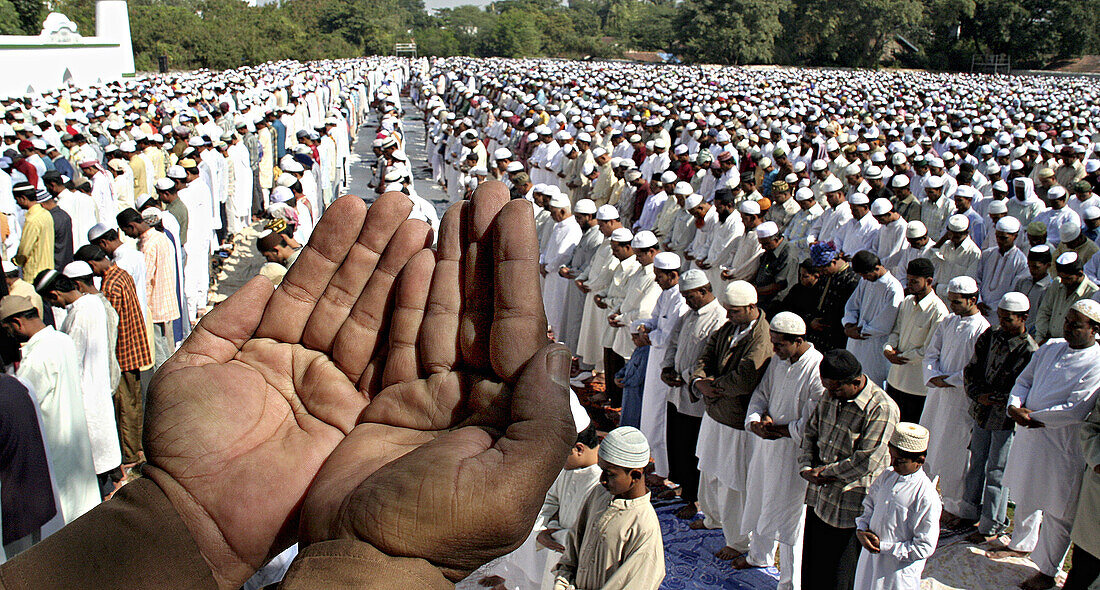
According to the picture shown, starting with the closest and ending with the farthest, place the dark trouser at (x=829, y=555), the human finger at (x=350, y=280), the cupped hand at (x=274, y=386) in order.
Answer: the cupped hand at (x=274, y=386) < the human finger at (x=350, y=280) < the dark trouser at (x=829, y=555)

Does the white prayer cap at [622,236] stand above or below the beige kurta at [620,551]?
above

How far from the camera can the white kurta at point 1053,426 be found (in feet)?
12.1

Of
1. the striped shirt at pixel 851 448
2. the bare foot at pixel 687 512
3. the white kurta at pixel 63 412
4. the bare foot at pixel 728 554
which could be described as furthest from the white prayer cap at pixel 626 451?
the white kurta at pixel 63 412

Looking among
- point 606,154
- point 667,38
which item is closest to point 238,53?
point 667,38

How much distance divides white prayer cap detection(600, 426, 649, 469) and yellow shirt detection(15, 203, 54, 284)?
17.8ft

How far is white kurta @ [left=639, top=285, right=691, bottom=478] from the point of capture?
502 cm

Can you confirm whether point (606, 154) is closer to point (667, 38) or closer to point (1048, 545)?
point (1048, 545)

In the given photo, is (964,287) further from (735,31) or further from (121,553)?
(735,31)

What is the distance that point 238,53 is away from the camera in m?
38.8

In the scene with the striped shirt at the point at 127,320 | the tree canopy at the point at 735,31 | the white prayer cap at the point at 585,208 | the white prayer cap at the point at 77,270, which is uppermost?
the tree canopy at the point at 735,31

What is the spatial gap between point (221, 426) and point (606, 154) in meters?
10.1

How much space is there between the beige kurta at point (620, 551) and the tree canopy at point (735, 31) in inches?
1346

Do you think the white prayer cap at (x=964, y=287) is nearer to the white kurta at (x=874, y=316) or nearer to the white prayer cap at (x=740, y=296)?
the white kurta at (x=874, y=316)

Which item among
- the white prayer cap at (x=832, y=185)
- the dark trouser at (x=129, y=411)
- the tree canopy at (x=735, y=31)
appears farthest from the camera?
the tree canopy at (x=735, y=31)
